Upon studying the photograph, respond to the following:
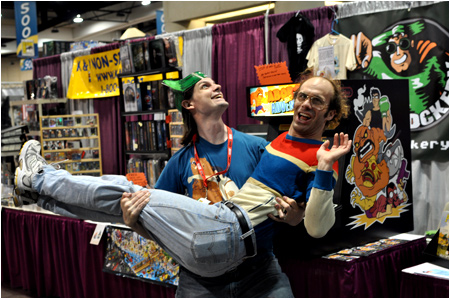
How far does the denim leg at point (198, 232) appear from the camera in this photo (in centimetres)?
196

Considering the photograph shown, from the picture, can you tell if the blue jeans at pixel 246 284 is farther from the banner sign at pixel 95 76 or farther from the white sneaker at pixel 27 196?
the banner sign at pixel 95 76

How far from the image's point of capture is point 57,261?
14.5 ft

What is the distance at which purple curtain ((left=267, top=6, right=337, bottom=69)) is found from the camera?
557 centimetres

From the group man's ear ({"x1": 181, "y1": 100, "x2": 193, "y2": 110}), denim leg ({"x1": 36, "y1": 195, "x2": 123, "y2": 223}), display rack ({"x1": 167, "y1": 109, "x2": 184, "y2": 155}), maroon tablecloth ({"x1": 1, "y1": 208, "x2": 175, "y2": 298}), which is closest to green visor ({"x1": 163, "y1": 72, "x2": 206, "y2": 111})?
man's ear ({"x1": 181, "y1": 100, "x2": 193, "y2": 110})

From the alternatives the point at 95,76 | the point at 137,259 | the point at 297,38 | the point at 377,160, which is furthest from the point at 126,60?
the point at 377,160

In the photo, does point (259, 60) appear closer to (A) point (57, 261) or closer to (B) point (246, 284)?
(A) point (57, 261)

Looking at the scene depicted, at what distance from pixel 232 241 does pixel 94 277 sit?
7.93ft

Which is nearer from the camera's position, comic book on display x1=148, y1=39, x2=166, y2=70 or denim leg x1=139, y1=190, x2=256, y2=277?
denim leg x1=139, y1=190, x2=256, y2=277

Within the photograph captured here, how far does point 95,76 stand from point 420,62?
5.27 m

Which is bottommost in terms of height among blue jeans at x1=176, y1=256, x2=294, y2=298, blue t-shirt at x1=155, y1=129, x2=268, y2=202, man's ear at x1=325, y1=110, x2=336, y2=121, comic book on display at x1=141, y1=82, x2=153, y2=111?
blue jeans at x1=176, y1=256, x2=294, y2=298

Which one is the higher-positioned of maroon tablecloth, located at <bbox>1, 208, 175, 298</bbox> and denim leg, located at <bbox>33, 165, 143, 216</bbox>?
denim leg, located at <bbox>33, 165, 143, 216</bbox>

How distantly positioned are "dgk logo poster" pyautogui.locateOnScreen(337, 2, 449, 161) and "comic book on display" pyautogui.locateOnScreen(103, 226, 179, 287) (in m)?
2.60

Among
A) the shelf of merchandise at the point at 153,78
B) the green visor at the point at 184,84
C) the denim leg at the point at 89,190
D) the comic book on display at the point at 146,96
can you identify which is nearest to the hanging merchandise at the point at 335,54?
the shelf of merchandise at the point at 153,78

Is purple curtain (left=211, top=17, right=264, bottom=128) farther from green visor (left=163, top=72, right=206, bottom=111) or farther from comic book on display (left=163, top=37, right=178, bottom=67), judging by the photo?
green visor (left=163, top=72, right=206, bottom=111)
